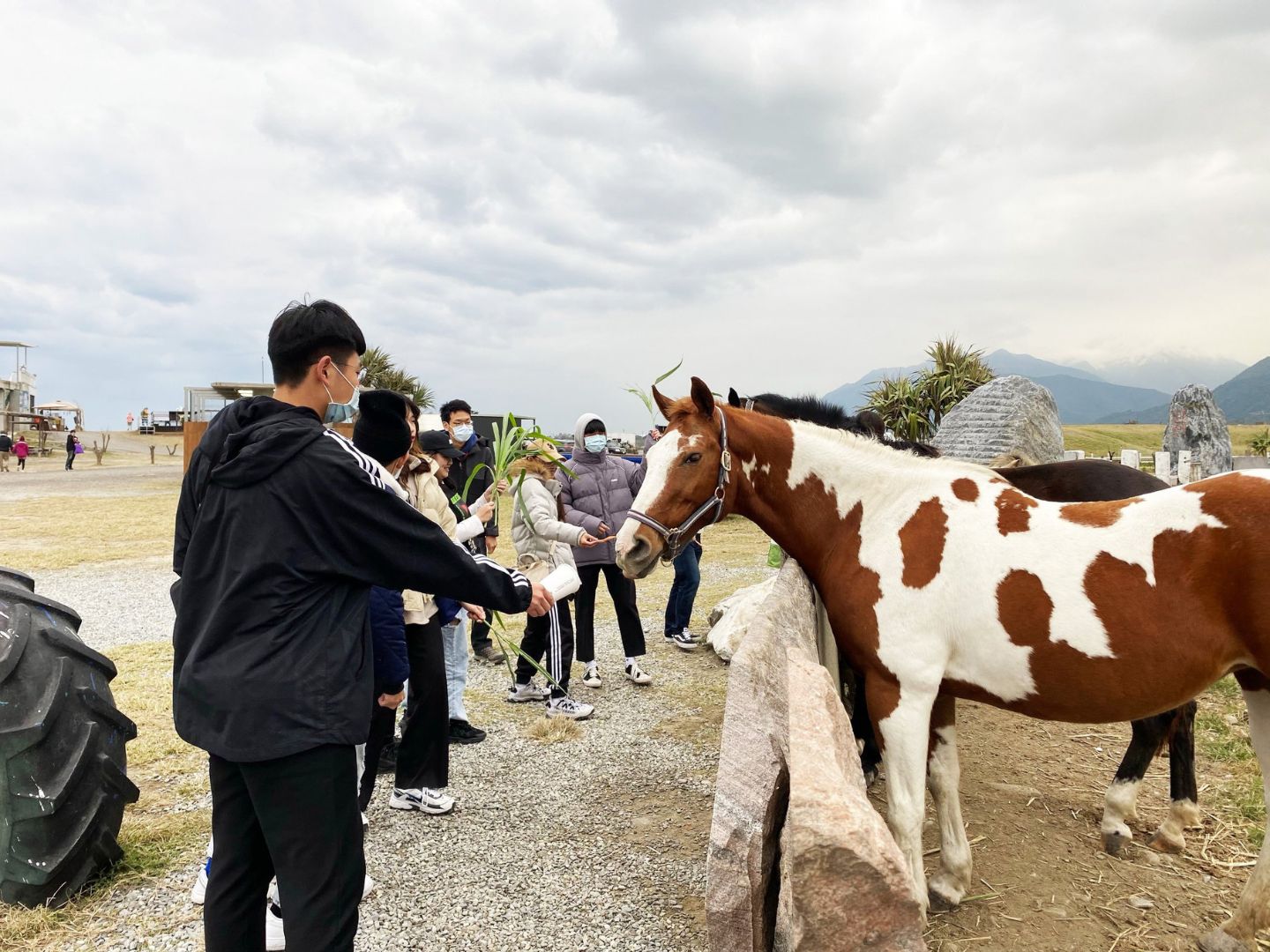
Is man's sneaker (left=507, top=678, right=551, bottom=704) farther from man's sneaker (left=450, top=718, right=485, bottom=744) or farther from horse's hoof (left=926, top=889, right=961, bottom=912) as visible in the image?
horse's hoof (left=926, top=889, right=961, bottom=912)

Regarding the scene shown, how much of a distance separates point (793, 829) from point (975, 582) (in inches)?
62.0

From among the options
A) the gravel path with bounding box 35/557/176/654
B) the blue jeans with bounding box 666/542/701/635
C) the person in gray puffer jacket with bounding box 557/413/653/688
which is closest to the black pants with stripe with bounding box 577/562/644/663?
the person in gray puffer jacket with bounding box 557/413/653/688

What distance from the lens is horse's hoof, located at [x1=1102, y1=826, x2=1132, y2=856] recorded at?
3.26m

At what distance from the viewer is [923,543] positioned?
280 centimetres

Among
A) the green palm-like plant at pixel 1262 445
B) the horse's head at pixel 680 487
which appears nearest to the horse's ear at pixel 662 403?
the horse's head at pixel 680 487

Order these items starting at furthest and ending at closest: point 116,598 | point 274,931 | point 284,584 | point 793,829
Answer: point 116,598
point 274,931
point 284,584
point 793,829

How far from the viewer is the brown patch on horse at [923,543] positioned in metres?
2.75

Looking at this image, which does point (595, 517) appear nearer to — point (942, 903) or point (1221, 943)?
point (942, 903)

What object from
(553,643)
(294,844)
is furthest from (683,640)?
(294,844)

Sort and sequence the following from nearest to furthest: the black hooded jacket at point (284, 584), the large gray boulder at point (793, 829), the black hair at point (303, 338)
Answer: the large gray boulder at point (793, 829), the black hooded jacket at point (284, 584), the black hair at point (303, 338)

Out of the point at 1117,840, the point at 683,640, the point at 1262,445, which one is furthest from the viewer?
the point at 1262,445

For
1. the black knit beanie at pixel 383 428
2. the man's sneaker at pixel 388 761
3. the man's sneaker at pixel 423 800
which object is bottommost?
the man's sneaker at pixel 388 761

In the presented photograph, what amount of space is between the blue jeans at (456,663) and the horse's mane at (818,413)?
95.6 inches

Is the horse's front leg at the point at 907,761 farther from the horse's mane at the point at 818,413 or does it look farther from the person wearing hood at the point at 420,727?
the person wearing hood at the point at 420,727
